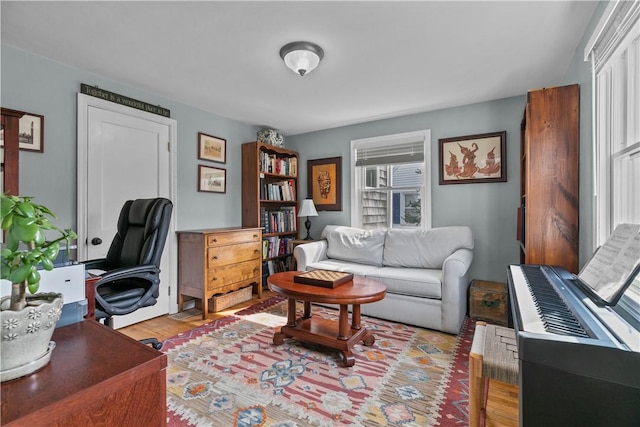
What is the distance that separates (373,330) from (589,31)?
264cm

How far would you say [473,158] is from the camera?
338 centimetres

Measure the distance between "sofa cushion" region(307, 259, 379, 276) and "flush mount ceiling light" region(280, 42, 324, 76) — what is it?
77.7 inches

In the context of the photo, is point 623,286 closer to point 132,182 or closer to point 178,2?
point 178,2

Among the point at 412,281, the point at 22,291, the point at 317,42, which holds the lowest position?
the point at 412,281

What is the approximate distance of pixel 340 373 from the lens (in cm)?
200

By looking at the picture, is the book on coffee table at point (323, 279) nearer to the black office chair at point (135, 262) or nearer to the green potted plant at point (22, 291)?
the black office chair at point (135, 262)

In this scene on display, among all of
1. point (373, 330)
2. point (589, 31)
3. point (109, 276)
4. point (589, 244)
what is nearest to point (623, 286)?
point (589, 244)

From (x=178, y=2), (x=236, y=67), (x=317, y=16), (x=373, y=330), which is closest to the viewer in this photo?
(x=178, y=2)

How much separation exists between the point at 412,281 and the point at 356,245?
995 mm

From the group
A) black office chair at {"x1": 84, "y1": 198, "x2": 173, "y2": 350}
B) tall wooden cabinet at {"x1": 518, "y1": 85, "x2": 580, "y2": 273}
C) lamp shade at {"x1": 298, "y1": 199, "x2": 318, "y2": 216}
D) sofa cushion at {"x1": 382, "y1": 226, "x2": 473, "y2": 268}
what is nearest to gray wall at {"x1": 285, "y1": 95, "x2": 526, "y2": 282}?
sofa cushion at {"x1": 382, "y1": 226, "x2": 473, "y2": 268}

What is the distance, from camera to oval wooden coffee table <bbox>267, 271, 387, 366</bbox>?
2076 millimetres

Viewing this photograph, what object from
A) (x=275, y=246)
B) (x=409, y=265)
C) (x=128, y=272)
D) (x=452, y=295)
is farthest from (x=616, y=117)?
(x=275, y=246)

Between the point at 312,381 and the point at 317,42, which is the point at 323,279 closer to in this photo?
the point at 312,381

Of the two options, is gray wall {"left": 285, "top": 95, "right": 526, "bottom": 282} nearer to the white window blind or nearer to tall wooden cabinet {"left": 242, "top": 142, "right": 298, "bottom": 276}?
the white window blind
